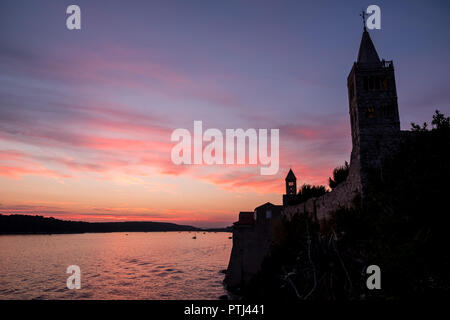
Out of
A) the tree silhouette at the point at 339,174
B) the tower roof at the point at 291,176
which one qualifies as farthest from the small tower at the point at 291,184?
the tree silhouette at the point at 339,174

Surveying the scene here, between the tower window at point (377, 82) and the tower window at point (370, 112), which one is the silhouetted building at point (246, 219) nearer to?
the tower window at point (370, 112)

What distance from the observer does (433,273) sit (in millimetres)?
12281

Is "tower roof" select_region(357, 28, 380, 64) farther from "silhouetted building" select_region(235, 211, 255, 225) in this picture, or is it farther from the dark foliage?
"silhouetted building" select_region(235, 211, 255, 225)

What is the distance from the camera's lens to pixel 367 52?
1083 inches

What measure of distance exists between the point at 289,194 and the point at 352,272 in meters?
36.6

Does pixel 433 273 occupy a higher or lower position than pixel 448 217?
lower

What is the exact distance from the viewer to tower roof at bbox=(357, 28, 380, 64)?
26.6 meters

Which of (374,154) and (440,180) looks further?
(374,154)

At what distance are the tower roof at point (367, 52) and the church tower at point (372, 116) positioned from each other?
70 cm
